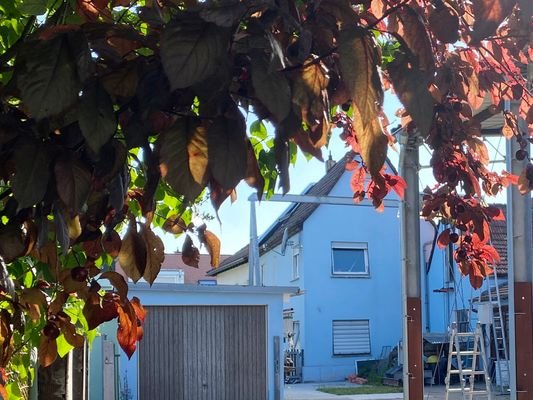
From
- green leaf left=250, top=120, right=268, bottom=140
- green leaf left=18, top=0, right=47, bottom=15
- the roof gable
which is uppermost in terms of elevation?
the roof gable

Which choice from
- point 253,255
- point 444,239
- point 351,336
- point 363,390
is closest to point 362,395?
point 363,390

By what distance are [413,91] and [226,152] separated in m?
0.27

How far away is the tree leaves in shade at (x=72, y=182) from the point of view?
41.5 inches

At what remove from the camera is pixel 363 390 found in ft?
71.1

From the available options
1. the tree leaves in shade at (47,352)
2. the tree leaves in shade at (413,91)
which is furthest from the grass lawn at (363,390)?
the tree leaves in shade at (413,91)

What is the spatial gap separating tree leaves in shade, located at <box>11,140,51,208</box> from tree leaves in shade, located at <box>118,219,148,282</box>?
0.49 meters

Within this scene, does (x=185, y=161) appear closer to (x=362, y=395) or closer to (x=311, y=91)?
(x=311, y=91)

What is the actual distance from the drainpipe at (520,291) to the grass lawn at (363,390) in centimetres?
1560

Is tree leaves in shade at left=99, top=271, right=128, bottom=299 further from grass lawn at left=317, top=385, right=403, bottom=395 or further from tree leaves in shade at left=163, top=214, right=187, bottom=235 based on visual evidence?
grass lawn at left=317, top=385, right=403, bottom=395

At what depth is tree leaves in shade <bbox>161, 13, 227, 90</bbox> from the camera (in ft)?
2.89

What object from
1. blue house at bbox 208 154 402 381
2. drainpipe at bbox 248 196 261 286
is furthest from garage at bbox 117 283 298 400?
blue house at bbox 208 154 402 381

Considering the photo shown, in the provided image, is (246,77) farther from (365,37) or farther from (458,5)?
(458,5)

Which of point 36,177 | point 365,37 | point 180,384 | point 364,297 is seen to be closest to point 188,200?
point 36,177

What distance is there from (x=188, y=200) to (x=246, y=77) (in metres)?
0.21
